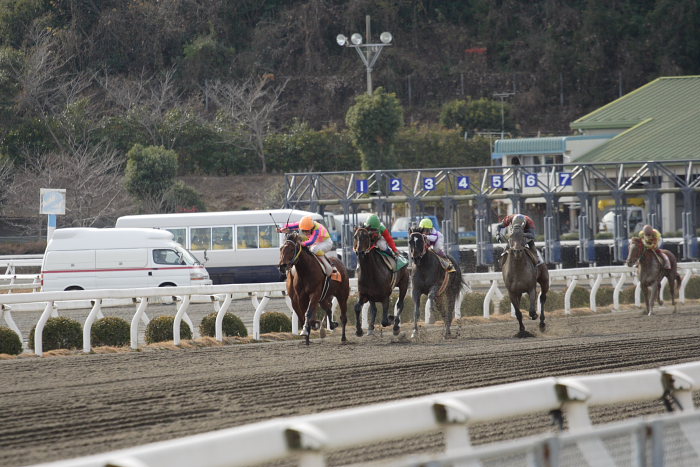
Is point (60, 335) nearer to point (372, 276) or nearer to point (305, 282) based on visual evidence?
point (305, 282)

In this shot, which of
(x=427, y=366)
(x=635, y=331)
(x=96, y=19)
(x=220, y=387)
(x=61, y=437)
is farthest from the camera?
(x=96, y=19)

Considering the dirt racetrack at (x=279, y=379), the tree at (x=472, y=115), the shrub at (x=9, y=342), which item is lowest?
the dirt racetrack at (x=279, y=379)

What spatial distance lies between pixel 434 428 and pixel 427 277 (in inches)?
346

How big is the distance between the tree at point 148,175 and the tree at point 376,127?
7.74 metres

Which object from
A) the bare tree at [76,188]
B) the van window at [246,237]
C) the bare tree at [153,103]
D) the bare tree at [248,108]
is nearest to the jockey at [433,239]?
the van window at [246,237]

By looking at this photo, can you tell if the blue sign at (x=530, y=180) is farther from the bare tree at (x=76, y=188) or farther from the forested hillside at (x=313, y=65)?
the forested hillside at (x=313, y=65)

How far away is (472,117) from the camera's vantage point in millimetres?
46875

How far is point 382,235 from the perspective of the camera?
12.8 meters

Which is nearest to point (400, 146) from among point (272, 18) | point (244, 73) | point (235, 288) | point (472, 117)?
point (472, 117)

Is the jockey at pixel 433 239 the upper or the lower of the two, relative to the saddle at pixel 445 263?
upper

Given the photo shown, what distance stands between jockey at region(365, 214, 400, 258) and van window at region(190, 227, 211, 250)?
14.9 meters

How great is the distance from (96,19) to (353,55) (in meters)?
12.0

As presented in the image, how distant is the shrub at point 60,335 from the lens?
12.7 m

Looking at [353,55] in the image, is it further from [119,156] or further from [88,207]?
[88,207]
